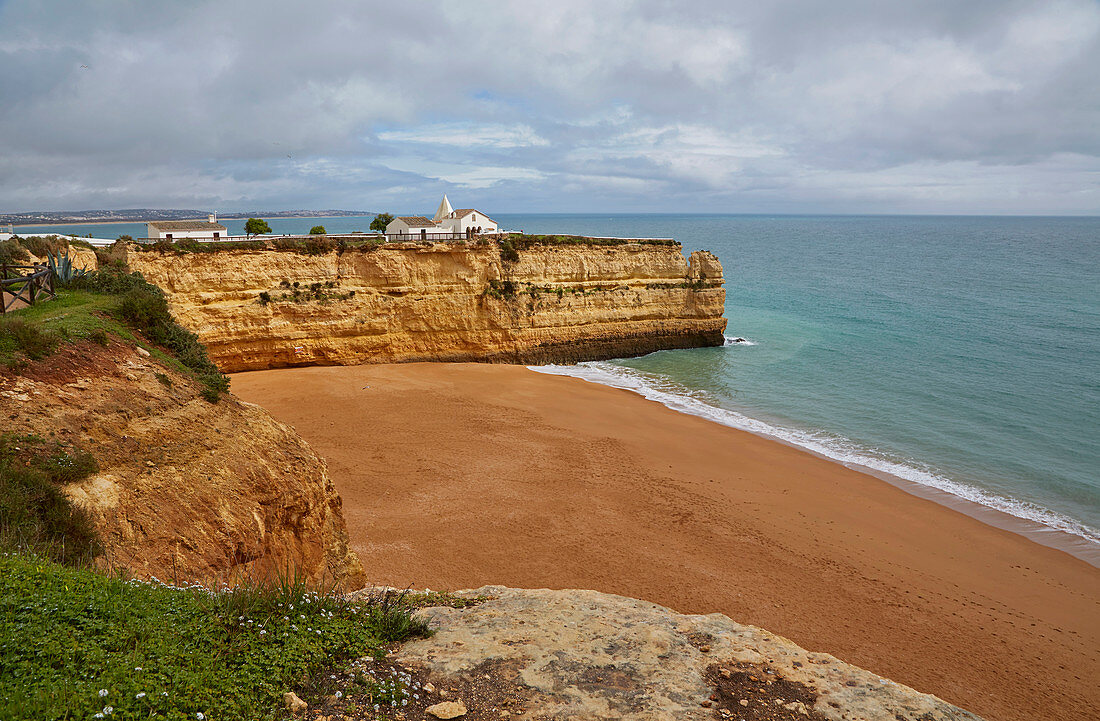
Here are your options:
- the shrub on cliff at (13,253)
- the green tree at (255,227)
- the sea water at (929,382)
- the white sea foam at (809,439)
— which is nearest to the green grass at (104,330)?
the shrub on cliff at (13,253)

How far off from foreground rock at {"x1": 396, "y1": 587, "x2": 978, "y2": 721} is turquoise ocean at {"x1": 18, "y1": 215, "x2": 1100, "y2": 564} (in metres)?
12.1

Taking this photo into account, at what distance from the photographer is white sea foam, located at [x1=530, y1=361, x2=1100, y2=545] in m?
15.0

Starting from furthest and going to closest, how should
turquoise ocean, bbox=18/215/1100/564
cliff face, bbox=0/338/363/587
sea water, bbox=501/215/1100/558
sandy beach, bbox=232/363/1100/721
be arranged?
sea water, bbox=501/215/1100/558, turquoise ocean, bbox=18/215/1100/564, sandy beach, bbox=232/363/1100/721, cliff face, bbox=0/338/363/587

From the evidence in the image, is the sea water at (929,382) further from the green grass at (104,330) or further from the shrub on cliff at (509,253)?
the green grass at (104,330)

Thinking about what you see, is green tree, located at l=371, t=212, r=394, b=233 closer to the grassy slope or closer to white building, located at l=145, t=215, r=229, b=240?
white building, located at l=145, t=215, r=229, b=240

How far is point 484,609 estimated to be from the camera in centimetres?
666

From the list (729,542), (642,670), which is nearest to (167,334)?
(642,670)

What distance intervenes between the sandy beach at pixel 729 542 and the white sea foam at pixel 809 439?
1180mm

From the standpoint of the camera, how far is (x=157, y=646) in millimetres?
4184

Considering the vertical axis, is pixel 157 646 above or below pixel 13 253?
below

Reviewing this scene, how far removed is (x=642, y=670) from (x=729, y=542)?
7.95 metres

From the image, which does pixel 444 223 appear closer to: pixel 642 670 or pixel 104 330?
pixel 104 330

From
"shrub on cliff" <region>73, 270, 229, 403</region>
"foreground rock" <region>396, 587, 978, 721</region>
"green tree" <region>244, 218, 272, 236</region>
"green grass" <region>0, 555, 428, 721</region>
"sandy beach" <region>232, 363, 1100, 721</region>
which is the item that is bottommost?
"sandy beach" <region>232, 363, 1100, 721</region>

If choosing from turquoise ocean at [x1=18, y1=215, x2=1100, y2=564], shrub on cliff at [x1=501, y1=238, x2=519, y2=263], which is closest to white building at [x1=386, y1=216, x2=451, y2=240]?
shrub on cliff at [x1=501, y1=238, x2=519, y2=263]
